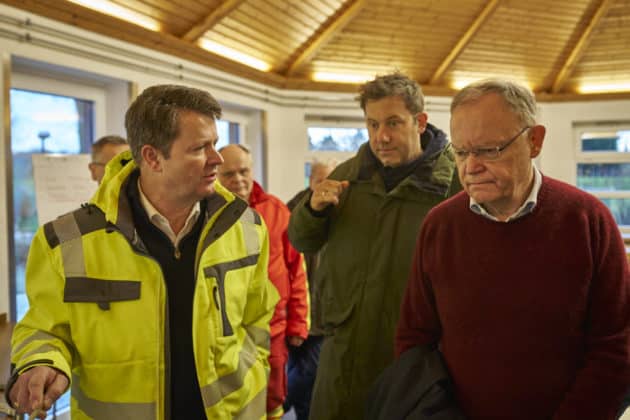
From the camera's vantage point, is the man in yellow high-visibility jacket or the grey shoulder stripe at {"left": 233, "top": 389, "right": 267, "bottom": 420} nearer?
the man in yellow high-visibility jacket

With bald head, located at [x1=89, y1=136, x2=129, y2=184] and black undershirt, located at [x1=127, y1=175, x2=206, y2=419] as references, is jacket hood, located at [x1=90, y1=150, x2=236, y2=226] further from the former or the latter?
bald head, located at [x1=89, y1=136, x2=129, y2=184]

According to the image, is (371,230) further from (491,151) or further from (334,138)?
(334,138)

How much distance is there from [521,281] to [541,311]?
0.07m

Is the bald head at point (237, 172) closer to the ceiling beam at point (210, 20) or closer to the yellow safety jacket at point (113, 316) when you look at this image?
the yellow safety jacket at point (113, 316)

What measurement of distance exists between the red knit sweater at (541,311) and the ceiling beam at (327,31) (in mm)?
4809

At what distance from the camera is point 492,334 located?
1307 millimetres

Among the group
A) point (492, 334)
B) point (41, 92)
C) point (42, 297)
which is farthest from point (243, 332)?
point (41, 92)

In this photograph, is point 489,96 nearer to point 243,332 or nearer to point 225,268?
point 225,268

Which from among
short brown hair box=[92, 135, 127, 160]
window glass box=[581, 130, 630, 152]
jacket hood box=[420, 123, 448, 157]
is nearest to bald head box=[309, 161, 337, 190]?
short brown hair box=[92, 135, 127, 160]

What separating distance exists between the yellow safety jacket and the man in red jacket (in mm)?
1254

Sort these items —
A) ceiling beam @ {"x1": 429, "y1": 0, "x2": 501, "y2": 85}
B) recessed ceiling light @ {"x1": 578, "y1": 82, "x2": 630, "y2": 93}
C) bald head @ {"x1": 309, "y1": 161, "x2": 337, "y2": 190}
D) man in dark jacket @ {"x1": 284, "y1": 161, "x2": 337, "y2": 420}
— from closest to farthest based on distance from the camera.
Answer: man in dark jacket @ {"x1": 284, "y1": 161, "x2": 337, "y2": 420}, bald head @ {"x1": 309, "y1": 161, "x2": 337, "y2": 190}, ceiling beam @ {"x1": 429, "y1": 0, "x2": 501, "y2": 85}, recessed ceiling light @ {"x1": 578, "y1": 82, "x2": 630, "y2": 93}

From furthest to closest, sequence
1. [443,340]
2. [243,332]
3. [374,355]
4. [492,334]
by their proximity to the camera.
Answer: [374,355] < [243,332] < [443,340] < [492,334]

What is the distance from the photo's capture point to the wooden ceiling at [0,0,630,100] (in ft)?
16.6

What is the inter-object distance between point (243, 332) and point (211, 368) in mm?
219
